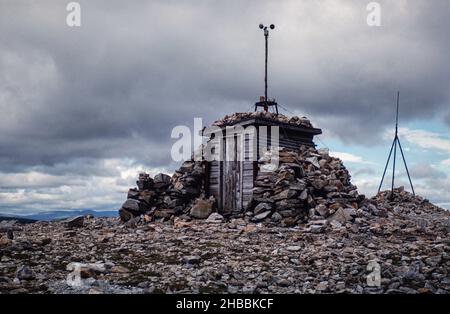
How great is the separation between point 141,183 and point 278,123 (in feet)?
28.5

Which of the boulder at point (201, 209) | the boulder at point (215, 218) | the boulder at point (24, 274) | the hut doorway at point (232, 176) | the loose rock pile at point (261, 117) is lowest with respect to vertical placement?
the boulder at point (24, 274)

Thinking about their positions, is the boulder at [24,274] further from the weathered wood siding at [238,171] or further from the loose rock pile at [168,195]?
the weathered wood siding at [238,171]

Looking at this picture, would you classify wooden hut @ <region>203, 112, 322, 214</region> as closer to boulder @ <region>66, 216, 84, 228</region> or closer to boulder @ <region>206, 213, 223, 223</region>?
boulder @ <region>206, 213, 223, 223</region>

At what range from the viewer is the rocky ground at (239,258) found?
10.6 metres

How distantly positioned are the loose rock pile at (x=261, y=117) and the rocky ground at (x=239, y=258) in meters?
6.26

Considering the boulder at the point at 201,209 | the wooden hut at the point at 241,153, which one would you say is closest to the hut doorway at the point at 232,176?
the wooden hut at the point at 241,153

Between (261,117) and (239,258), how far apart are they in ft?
38.1

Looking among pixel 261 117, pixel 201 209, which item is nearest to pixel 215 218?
pixel 201 209

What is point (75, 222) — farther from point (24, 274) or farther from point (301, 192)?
point (24, 274)

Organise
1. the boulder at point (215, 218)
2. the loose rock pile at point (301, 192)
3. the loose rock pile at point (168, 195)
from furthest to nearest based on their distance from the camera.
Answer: the loose rock pile at point (168, 195) → the boulder at point (215, 218) → the loose rock pile at point (301, 192)
